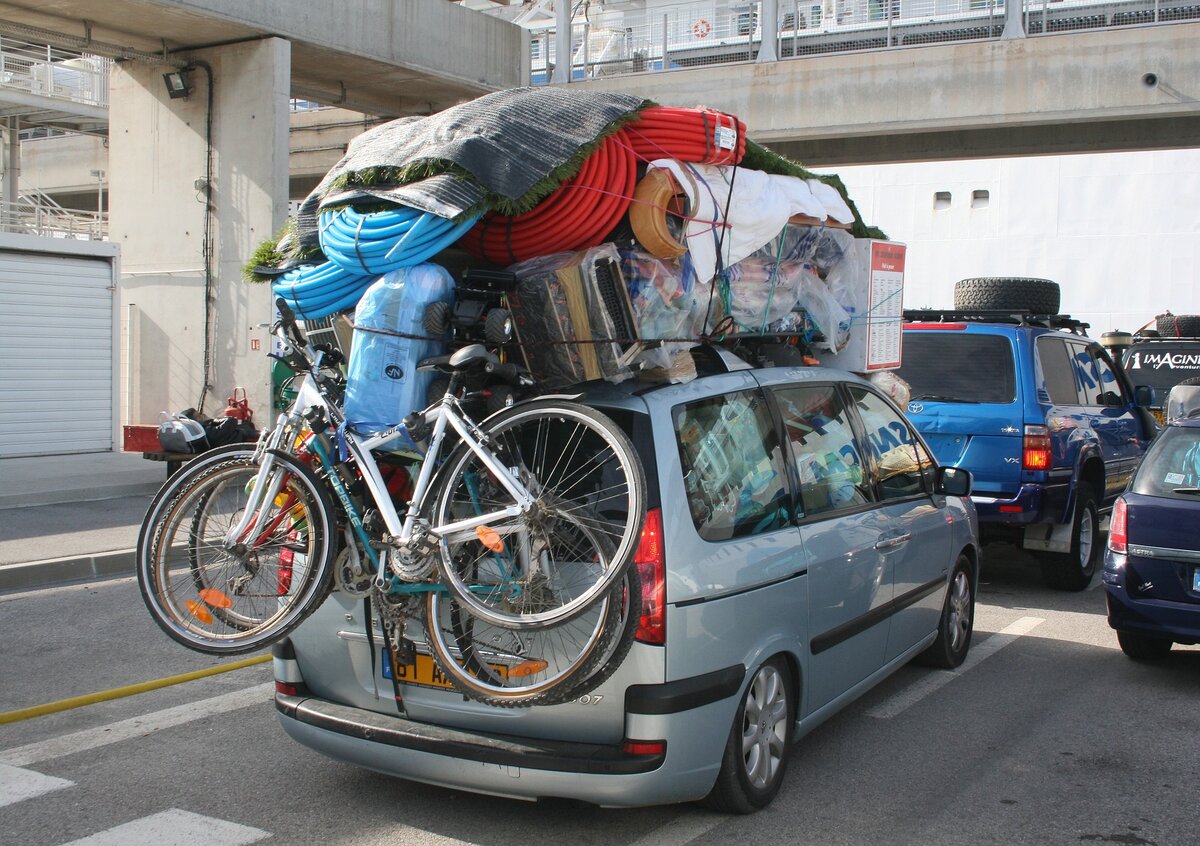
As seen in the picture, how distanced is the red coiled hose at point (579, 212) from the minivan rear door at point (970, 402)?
16.2ft

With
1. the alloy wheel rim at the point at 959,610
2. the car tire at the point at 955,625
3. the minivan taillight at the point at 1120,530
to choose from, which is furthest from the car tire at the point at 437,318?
the minivan taillight at the point at 1120,530

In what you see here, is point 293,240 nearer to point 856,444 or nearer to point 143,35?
point 856,444

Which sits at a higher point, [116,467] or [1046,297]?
[1046,297]

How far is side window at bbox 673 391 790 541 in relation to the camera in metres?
4.29

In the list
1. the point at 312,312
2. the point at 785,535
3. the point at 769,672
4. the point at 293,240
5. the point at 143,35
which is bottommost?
the point at 769,672

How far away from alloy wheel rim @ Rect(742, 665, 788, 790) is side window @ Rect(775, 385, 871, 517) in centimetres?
76

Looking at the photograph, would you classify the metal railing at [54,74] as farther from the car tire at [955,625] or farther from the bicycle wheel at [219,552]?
the bicycle wheel at [219,552]

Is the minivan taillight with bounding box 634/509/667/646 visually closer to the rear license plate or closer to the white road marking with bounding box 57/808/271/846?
the rear license plate

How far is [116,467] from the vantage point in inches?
672

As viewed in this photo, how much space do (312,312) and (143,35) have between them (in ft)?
52.2

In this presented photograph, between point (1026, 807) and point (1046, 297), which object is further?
point (1046, 297)

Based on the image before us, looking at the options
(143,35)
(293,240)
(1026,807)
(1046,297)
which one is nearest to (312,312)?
(293,240)

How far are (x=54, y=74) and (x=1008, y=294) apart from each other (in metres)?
23.5

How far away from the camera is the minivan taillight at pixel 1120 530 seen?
659 centimetres
